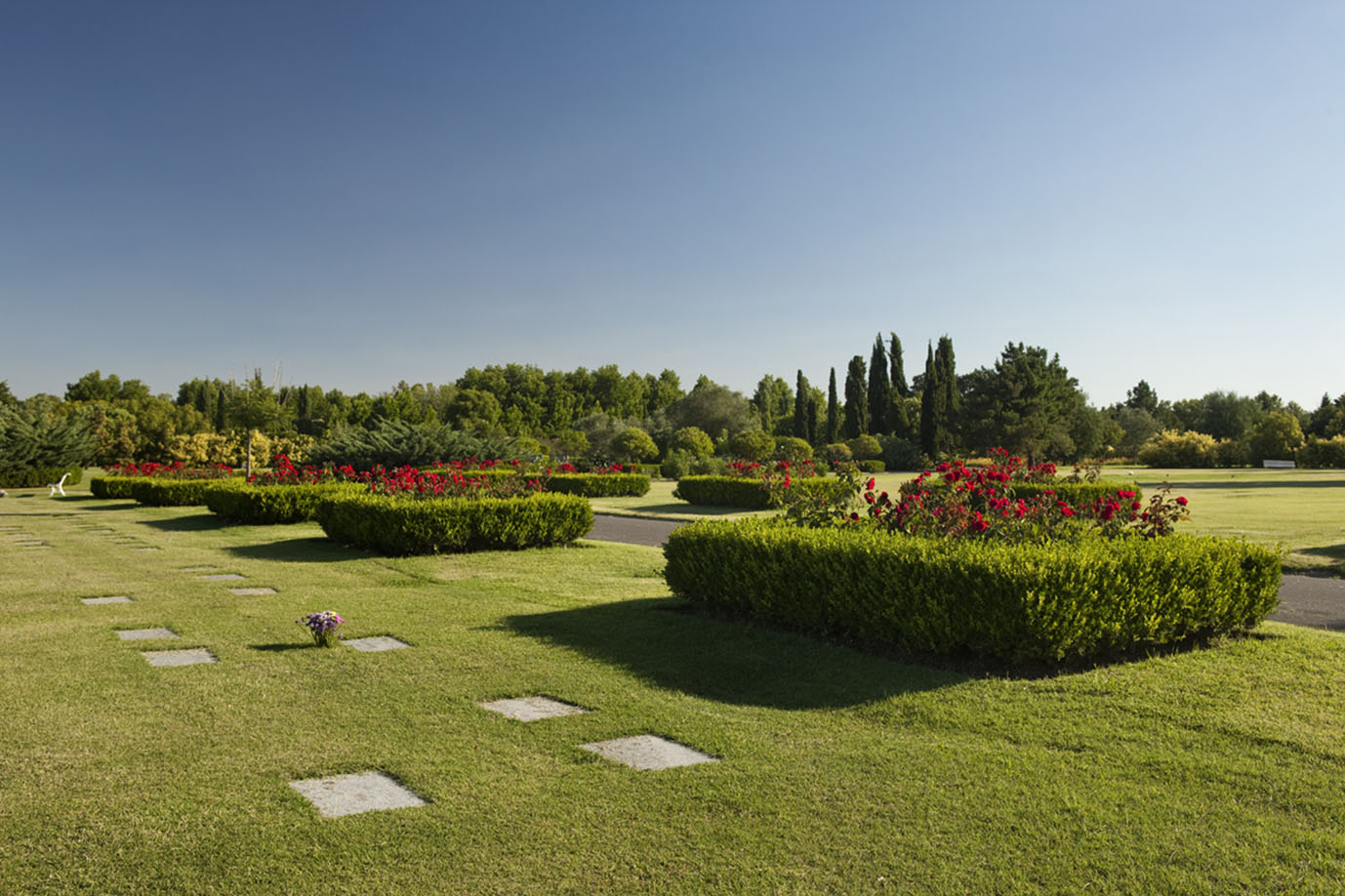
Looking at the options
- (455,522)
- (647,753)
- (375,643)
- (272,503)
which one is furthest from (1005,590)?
(272,503)

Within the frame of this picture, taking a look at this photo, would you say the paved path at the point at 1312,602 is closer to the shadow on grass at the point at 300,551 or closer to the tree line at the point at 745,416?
the shadow on grass at the point at 300,551

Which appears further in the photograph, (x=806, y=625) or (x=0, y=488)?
(x=0, y=488)

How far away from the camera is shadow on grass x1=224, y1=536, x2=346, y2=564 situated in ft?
35.3

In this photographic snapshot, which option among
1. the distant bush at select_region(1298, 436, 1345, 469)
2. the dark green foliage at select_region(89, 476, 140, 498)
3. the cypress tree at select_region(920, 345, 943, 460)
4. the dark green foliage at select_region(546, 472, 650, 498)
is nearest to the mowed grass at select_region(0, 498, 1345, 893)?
the dark green foliage at select_region(546, 472, 650, 498)

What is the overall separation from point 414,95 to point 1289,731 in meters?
15.9

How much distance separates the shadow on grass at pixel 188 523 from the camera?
15.2m

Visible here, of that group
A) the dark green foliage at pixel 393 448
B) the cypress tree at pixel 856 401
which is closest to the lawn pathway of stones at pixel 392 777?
the dark green foliage at pixel 393 448

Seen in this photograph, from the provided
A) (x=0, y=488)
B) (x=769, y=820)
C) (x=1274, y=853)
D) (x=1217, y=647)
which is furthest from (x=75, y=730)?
(x=0, y=488)

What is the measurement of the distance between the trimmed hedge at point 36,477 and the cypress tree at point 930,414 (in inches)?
1728

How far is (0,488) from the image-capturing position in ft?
90.4

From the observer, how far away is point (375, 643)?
5945 mm

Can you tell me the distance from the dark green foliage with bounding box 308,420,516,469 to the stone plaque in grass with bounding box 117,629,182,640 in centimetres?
1731

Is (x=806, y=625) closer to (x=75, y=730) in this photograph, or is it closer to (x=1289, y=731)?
(x=1289, y=731)

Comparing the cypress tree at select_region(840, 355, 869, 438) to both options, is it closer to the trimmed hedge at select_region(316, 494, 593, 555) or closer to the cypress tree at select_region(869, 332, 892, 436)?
the cypress tree at select_region(869, 332, 892, 436)
